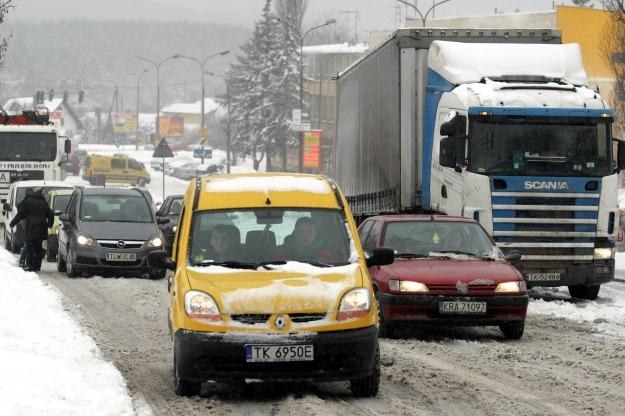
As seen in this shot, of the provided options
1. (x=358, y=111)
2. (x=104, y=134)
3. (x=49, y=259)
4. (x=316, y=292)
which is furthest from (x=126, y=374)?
(x=104, y=134)

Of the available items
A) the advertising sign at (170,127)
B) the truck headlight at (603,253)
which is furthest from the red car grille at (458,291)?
the advertising sign at (170,127)

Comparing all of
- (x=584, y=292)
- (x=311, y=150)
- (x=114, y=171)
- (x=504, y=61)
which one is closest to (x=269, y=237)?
(x=504, y=61)

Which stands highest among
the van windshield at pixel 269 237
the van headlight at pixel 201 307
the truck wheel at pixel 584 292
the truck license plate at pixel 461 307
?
the van windshield at pixel 269 237

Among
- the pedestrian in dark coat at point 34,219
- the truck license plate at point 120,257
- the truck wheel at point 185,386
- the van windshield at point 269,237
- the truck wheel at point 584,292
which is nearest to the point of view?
the truck wheel at point 185,386

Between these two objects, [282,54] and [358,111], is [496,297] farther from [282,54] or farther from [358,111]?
[282,54]

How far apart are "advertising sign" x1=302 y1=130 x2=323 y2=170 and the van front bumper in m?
67.2

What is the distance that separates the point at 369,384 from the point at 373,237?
18.1 feet

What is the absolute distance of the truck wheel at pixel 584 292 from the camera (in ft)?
59.6

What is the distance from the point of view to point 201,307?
888cm

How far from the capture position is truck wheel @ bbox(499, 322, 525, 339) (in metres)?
12.8

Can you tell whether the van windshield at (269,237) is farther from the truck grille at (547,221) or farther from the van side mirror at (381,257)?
the truck grille at (547,221)

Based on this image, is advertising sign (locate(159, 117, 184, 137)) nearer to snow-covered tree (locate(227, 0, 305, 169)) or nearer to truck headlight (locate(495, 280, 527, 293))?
snow-covered tree (locate(227, 0, 305, 169))

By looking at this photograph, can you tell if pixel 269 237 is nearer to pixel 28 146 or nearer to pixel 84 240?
pixel 84 240

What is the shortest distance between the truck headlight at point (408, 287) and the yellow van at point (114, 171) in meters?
67.8
